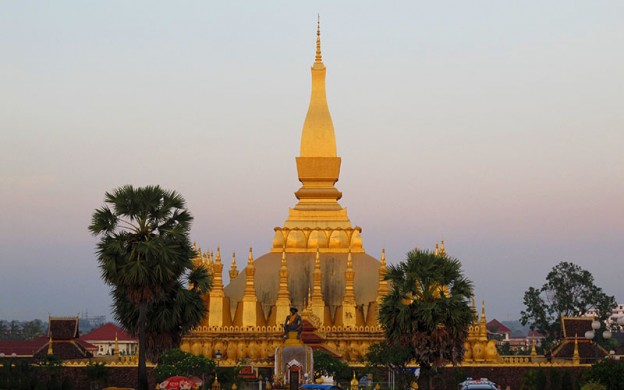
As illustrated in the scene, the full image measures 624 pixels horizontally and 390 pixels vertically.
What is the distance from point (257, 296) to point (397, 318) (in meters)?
20.8

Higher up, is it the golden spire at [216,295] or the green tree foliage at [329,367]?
the golden spire at [216,295]

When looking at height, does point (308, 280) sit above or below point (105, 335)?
below

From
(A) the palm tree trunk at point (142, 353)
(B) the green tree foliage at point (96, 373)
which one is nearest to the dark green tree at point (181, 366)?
(A) the palm tree trunk at point (142, 353)

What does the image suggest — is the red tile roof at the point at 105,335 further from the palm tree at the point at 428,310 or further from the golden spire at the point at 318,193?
the palm tree at the point at 428,310

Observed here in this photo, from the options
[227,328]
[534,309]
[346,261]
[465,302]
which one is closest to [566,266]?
[534,309]

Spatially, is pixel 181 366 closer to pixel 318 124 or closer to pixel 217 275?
pixel 217 275

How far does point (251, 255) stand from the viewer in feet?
221

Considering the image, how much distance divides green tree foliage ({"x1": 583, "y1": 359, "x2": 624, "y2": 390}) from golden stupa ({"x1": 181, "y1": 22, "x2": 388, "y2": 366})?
1752 centimetres

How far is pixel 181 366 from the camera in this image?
164 feet

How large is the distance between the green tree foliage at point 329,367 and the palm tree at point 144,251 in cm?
613

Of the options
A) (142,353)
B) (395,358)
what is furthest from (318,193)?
(142,353)

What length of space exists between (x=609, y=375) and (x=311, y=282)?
27.1 m

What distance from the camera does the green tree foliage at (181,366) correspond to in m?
49.8

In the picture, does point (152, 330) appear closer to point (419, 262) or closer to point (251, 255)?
point (419, 262)
